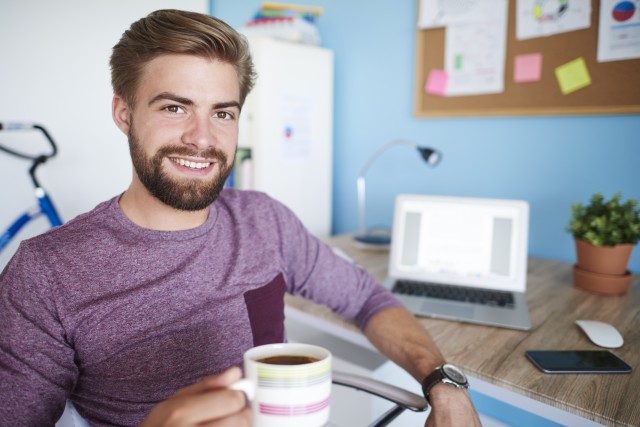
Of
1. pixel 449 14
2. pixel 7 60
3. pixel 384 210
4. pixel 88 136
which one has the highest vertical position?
pixel 449 14

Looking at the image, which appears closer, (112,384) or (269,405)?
(269,405)

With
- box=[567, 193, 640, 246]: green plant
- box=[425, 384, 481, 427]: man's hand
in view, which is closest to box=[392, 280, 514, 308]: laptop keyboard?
box=[567, 193, 640, 246]: green plant

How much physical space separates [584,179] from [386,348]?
1.07 meters

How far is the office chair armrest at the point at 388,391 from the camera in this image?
0.86 m

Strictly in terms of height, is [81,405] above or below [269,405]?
below

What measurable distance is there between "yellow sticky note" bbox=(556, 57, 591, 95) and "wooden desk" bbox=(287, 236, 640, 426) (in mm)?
649

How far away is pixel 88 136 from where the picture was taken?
214 cm

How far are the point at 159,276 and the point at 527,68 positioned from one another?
151 cm

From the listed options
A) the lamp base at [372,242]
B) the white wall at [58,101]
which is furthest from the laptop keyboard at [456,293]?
the white wall at [58,101]

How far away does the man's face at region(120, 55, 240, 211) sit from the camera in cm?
90

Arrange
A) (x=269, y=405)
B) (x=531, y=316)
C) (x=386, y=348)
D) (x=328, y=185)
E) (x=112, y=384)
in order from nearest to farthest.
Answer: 1. (x=269, y=405)
2. (x=112, y=384)
3. (x=386, y=348)
4. (x=531, y=316)
5. (x=328, y=185)

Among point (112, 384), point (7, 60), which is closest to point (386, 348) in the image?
point (112, 384)

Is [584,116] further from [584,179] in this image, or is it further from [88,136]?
[88,136]

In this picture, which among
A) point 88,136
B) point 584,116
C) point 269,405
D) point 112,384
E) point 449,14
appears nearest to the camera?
point 269,405
